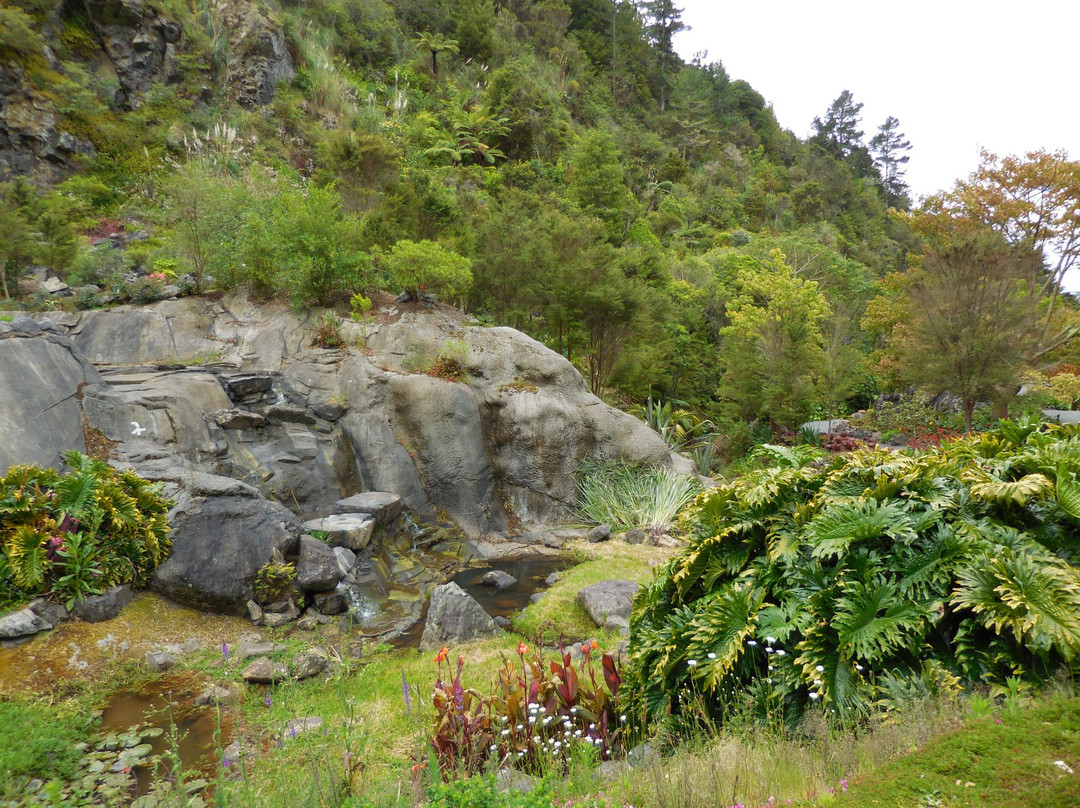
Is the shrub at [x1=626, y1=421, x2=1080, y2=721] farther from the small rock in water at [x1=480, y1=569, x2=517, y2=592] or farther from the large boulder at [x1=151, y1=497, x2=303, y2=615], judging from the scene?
the small rock in water at [x1=480, y1=569, x2=517, y2=592]

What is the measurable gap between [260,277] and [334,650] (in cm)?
972

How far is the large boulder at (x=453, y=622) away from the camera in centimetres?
685

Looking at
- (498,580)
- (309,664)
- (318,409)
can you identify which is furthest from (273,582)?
(318,409)

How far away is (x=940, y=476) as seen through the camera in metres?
3.47

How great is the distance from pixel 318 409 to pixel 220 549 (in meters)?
4.59

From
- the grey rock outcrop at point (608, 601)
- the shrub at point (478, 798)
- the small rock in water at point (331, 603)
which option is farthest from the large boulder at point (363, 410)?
the shrub at point (478, 798)

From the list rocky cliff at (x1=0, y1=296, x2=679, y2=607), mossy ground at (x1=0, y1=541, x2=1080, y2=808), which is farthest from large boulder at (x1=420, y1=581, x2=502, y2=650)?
rocky cliff at (x1=0, y1=296, x2=679, y2=607)

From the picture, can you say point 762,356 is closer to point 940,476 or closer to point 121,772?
point 940,476

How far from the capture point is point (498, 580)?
30.9 ft

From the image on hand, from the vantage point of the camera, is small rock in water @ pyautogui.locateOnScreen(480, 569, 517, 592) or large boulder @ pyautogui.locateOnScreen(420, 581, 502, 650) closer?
large boulder @ pyautogui.locateOnScreen(420, 581, 502, 650)

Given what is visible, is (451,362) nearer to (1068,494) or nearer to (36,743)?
(36,743)

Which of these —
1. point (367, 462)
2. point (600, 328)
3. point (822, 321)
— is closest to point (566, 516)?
point (367, 462)

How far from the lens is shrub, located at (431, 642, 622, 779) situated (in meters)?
3.45

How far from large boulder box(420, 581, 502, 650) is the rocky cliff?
2456 millimetres
